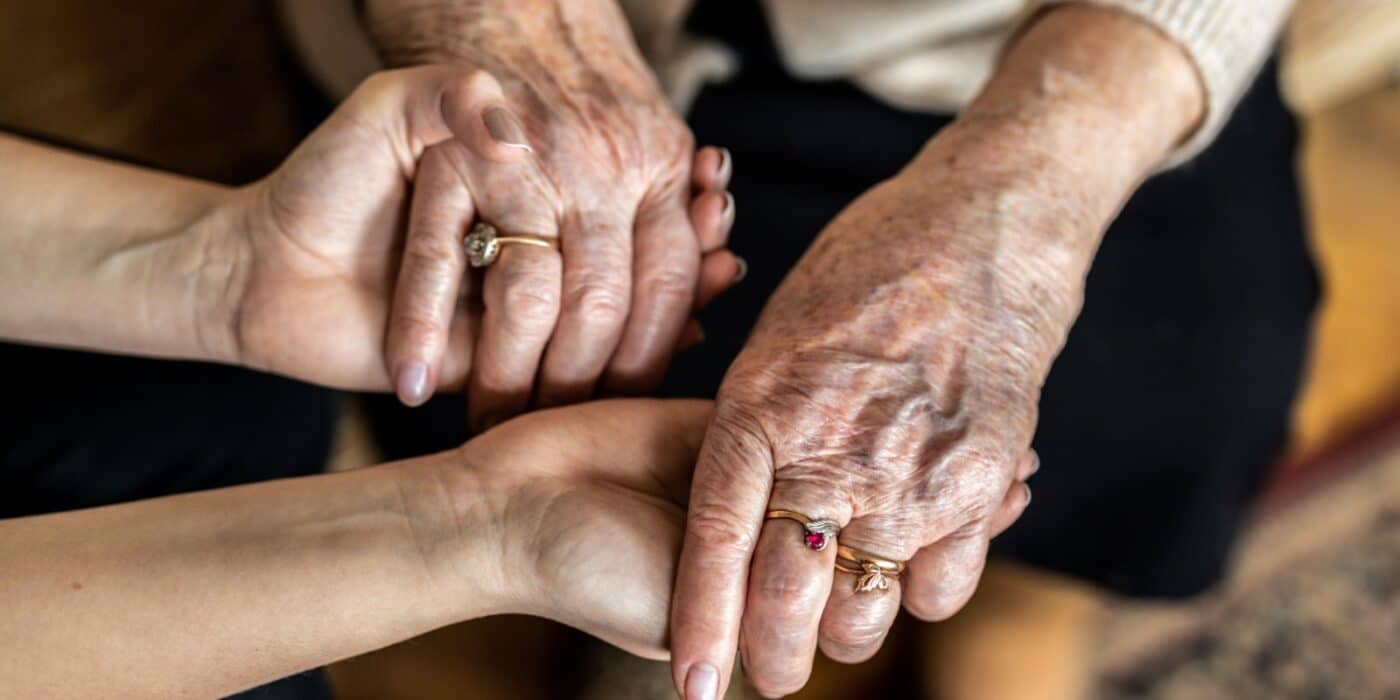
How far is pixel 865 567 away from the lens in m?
0.61

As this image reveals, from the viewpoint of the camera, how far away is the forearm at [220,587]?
58 cm

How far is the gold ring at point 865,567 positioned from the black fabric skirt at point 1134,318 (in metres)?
0.28

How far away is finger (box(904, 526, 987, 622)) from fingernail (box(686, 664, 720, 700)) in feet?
0.41

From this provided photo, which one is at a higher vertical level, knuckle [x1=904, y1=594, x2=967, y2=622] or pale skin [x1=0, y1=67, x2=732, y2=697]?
pale skin [x1=0, y1=67, x2=732, y2=697]

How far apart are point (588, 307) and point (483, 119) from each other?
0.42ft

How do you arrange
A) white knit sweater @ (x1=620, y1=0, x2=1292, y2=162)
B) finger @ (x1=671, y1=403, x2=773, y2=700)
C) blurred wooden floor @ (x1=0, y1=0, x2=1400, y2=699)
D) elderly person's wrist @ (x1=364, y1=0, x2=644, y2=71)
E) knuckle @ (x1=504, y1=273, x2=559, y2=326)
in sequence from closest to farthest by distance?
1. finger @ (x1=671, y1=403, x2=773, y2=700)
2. knuckle @ (x1=504, y1=273, x2=559, y2=326)
3. elderly person's wrist @ (x1=364, y1=0, x2=644, y2=71)
4. white knit sweater @ (x1=620, y1=0, x2=1292, y2=162)
5. blurred wooden floor @ (x1=0, y1=0, x2=1400, y2=699)

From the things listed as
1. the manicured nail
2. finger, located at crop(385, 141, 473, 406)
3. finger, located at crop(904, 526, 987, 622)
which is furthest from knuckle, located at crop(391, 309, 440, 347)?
finger, located at crop(904, 526, 987, 622)

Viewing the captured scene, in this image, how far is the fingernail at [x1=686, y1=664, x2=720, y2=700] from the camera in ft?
1.91

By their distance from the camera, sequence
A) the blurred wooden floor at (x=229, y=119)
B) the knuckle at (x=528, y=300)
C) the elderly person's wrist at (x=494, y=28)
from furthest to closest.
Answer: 1. the blurred wooden floor at (x=229, y=119)
2. the elderly person's wrist at (x=494, y=28)
3. the knuckle at (x=528, y=300)

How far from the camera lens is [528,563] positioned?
0.61m

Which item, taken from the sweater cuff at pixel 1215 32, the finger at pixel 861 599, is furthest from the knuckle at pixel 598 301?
the sweater cuff at pixel 1215 32

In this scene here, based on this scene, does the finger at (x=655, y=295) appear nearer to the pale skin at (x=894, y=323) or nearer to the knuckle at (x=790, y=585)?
the pale skin at (x=894, y=323)

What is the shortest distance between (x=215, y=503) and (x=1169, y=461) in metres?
0.69

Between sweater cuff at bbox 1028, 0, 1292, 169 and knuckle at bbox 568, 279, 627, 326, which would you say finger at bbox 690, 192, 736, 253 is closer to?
knuckle at bbox 568, 279, 627, 326
